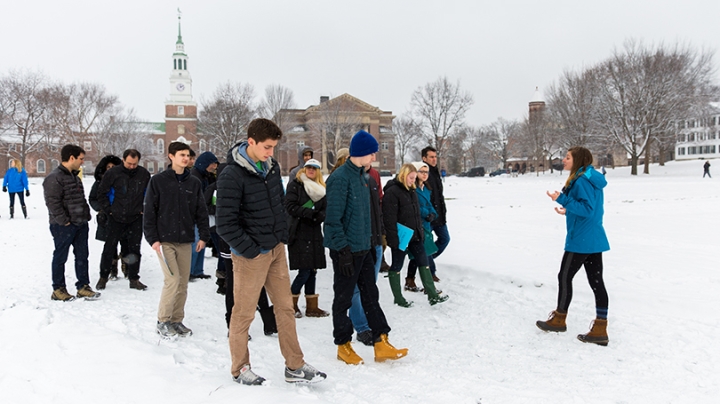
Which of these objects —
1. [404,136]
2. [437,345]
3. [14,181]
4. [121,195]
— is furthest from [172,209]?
[404,136]

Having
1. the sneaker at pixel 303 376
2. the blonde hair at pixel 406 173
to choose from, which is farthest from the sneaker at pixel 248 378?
the blonde hair at pixel 406 173

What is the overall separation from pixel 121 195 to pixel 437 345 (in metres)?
4.73

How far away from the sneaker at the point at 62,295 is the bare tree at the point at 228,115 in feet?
115

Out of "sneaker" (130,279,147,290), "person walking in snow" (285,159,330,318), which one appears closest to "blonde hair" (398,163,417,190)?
"person walking in snow" (285,159,330,318)

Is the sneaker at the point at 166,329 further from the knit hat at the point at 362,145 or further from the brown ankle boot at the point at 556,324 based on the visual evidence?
the brown ankle boot at the point at 556,324

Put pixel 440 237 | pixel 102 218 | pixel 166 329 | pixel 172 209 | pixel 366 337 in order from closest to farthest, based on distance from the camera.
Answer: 1. pixel 166 329
2. pixel 366 337
3. pixel 172 209
4. pixel 102 218
5. pixel 440 237

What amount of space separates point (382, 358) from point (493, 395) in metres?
1.06

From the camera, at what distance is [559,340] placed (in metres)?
4.59

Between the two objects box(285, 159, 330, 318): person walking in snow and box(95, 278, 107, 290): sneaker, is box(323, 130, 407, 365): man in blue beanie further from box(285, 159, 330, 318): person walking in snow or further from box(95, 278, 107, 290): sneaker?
box(95, 278, 107, 290): sneaker

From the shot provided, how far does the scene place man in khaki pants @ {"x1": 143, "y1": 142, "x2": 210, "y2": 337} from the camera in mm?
4457

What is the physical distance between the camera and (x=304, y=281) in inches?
216

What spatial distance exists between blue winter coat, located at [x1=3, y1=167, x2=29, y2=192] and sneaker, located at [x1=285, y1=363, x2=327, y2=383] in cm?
1461

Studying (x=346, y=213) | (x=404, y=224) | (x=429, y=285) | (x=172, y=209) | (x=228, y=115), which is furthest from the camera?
(x=228, y=115)

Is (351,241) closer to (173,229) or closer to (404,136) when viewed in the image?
(173,229)
